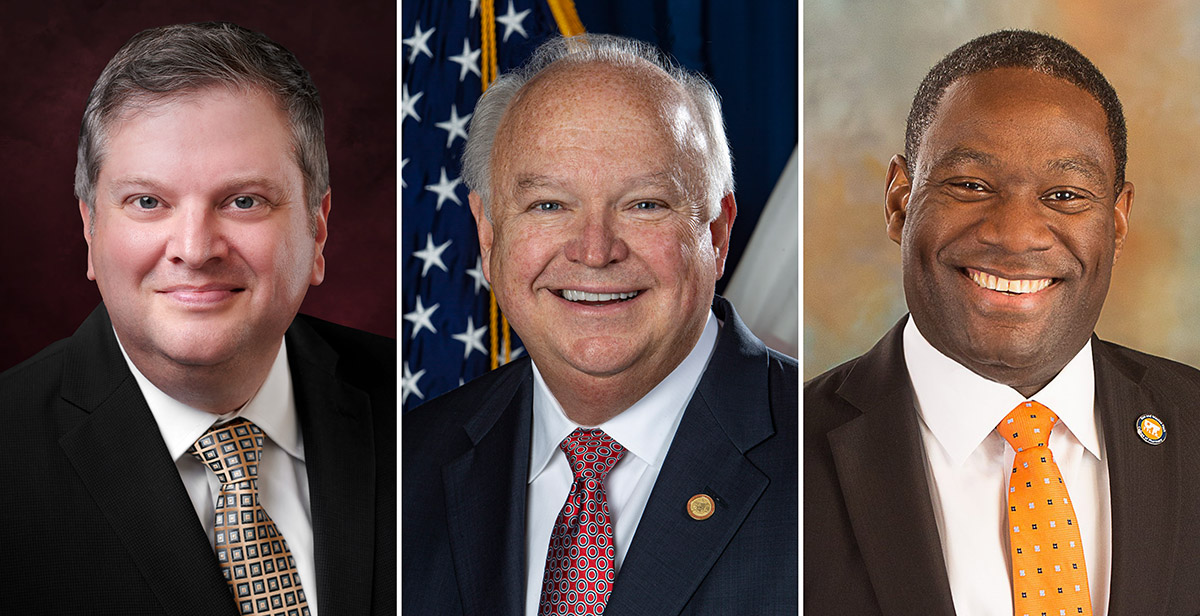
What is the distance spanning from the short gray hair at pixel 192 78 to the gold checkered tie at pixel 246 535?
0.61 m

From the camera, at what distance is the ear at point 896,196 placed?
3.05m

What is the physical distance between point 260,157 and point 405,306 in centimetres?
62

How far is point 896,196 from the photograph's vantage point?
10.1ft

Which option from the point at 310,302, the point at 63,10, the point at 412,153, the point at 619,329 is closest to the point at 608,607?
the point at 619,329

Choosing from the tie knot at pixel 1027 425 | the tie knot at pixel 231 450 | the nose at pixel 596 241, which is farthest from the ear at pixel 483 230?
the tie knot at pixel 1027 425

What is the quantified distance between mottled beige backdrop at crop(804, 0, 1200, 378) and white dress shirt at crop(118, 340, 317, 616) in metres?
1.38

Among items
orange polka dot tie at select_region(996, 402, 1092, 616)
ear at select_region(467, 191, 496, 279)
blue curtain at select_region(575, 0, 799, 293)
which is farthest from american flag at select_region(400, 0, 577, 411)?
orange polka dot tie at select_region(996, 402, 1092, 616)

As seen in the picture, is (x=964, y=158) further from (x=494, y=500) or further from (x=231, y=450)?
(x=231, y=450)

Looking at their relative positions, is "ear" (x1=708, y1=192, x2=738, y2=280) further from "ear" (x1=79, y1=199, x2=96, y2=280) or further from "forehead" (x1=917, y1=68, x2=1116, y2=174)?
"ear" (x1=79, y1=199, x2=96, y2=280)

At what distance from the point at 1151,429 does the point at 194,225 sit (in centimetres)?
246

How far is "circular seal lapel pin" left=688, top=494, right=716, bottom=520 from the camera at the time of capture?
2893mm

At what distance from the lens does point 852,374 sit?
3109mm

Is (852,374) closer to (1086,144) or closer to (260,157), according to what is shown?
(1086,144)

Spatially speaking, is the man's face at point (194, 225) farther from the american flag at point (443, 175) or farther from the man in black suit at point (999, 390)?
the man in black suit at point (999, 390)
